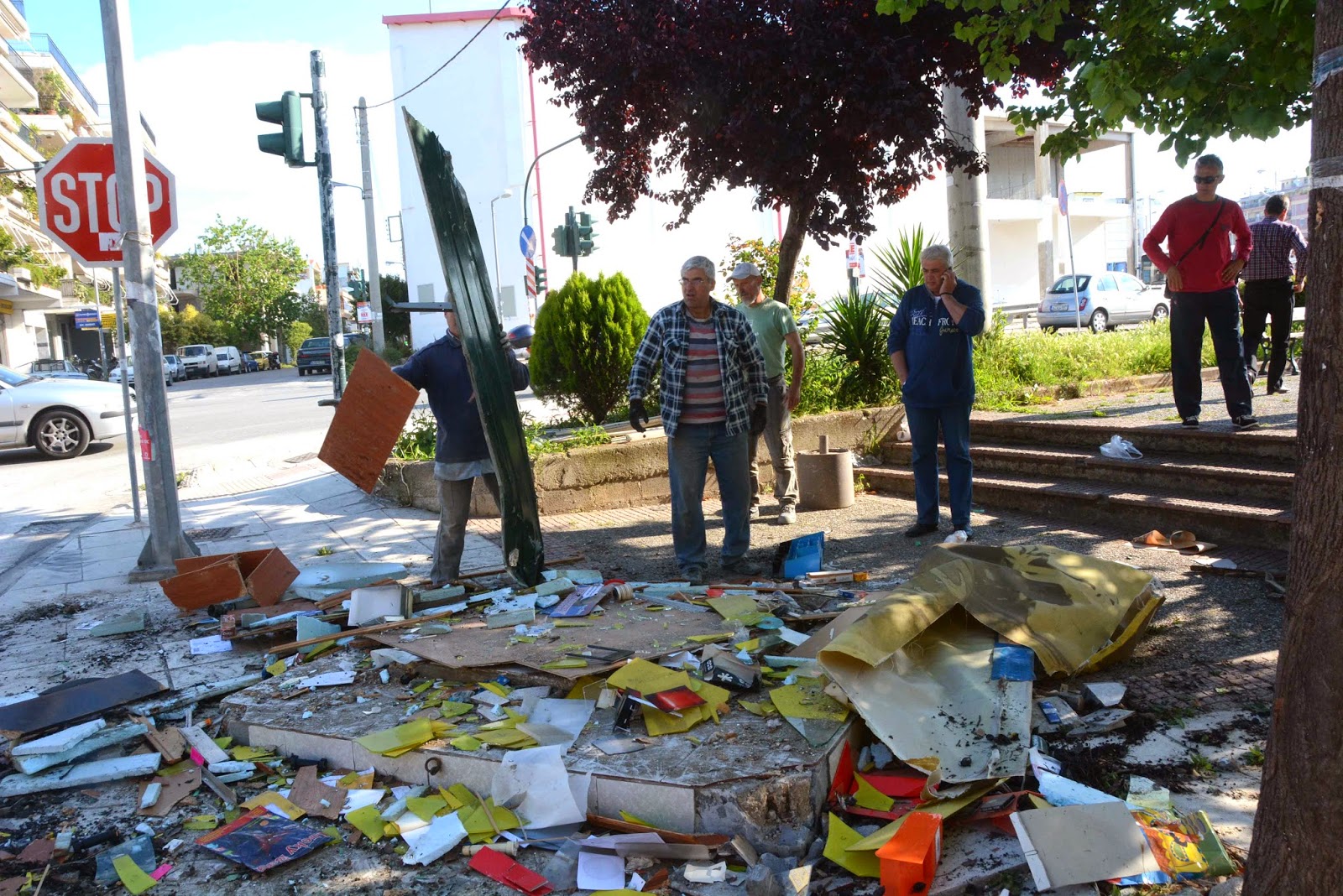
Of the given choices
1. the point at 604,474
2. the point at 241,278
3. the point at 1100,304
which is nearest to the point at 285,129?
the point at 604,474

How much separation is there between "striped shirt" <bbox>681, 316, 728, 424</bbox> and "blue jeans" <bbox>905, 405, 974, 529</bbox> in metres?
1.41

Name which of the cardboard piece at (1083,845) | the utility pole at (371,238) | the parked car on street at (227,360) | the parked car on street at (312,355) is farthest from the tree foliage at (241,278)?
the cardboard piece at (1083,845)

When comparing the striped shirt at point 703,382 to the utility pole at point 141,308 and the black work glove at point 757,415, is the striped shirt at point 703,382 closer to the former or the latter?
the black work glove at point 757,415

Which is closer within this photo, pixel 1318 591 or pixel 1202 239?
pixel 1318 591

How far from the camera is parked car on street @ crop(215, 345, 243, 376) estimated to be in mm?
56719

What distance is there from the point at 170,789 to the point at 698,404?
11.6ft

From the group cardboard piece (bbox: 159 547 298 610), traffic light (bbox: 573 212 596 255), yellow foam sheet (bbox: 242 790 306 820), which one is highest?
traffic light (bbox: 573 212 596 255)

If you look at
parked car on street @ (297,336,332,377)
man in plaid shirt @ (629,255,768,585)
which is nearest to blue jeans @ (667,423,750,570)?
man in plaid shirt @ (629,255,768,585)

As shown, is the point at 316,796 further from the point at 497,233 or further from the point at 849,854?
the point at 497,233

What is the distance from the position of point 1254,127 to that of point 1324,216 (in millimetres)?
2799

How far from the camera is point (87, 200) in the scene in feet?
24.3

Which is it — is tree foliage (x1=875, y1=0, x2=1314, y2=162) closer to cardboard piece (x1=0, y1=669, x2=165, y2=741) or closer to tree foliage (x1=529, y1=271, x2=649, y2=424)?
cardboard piece (x1=0, y1=669, x2=165, y2=741)

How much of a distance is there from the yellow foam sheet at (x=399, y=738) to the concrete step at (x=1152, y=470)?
4953 millimetres

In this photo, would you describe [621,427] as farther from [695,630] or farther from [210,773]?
[210,773]
